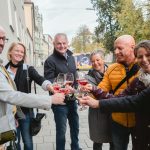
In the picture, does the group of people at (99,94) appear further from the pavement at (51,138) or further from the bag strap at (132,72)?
the pavement at (51,138)

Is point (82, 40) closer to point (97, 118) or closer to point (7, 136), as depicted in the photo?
point (97, 118)

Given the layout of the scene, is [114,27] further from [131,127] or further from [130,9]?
[131,127]

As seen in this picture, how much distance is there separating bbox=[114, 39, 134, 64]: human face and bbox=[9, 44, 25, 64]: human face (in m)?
1.59

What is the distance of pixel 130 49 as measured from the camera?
3719 millimetres

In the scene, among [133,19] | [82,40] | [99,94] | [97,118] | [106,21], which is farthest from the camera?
[82,40]

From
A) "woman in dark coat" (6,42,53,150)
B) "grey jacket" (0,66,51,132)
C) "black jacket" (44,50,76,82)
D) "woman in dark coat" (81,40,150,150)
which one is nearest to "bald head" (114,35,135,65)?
"woman in dark coat" (81,40,150,150)

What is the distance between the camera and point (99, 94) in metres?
3.60

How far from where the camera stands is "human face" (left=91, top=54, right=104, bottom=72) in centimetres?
488

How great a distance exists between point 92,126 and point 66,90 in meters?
1.26

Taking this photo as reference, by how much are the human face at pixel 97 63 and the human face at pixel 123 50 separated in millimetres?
1137

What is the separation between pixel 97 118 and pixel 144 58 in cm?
170

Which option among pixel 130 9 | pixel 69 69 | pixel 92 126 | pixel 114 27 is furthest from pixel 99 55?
pixel 114 27

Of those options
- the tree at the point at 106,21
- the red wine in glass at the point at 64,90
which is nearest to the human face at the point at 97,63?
the red wine in glass at the point at 64,90

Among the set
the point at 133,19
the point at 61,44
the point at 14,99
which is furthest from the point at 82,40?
the point at 14,99
